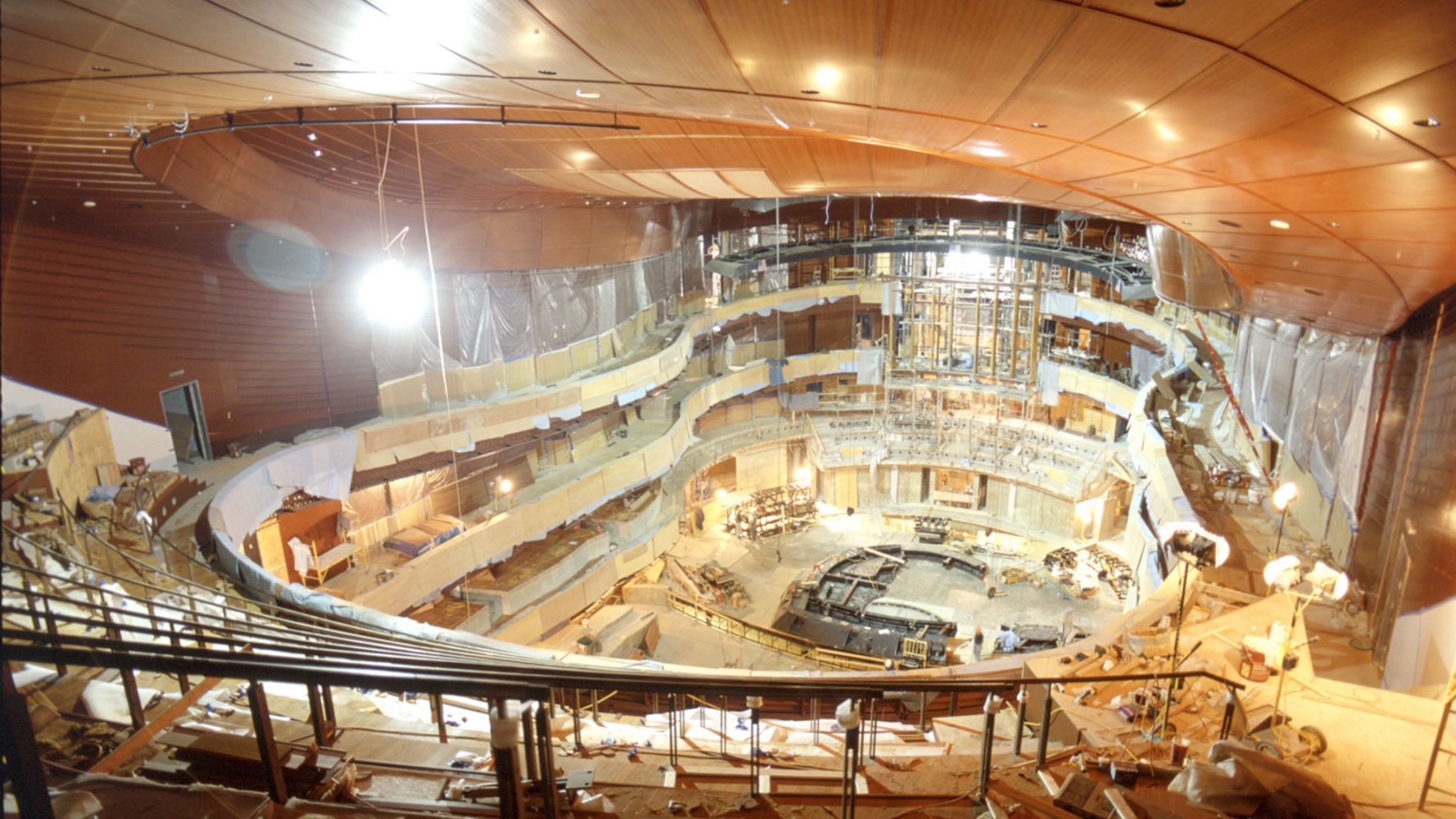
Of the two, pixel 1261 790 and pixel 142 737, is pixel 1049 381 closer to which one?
pixel 1261 790

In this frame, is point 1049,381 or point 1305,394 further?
point 1049,381

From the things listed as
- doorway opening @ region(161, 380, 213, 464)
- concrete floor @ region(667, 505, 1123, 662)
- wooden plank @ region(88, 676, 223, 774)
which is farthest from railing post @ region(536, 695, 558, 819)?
concrete floor @ region(667, 505, 1123, 662)

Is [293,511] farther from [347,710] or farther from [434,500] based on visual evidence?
[347,710]

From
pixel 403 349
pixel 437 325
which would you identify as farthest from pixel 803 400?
pixel 403 349

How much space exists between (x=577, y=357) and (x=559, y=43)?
45.0 ft

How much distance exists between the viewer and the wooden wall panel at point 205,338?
6.41 metres

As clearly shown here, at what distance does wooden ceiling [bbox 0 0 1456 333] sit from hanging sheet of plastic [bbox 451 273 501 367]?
6.73 meters

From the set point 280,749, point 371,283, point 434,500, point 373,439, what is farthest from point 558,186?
point 280,749

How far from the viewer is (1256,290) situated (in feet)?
30.3

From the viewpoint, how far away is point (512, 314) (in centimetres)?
1501

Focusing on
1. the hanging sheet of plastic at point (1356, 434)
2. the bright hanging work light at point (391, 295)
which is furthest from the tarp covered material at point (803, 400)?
the hanging sheet of plastic at point (1356, 434)

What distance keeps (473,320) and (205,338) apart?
477cm

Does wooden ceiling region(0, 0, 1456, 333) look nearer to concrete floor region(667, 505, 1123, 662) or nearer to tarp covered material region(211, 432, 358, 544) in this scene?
tarp covered material region(211, 432, 358, 544)

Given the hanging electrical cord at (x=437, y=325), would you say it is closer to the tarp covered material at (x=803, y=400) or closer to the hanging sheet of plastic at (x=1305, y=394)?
the hanging sheet of plastic at (x=1305, y=394)
